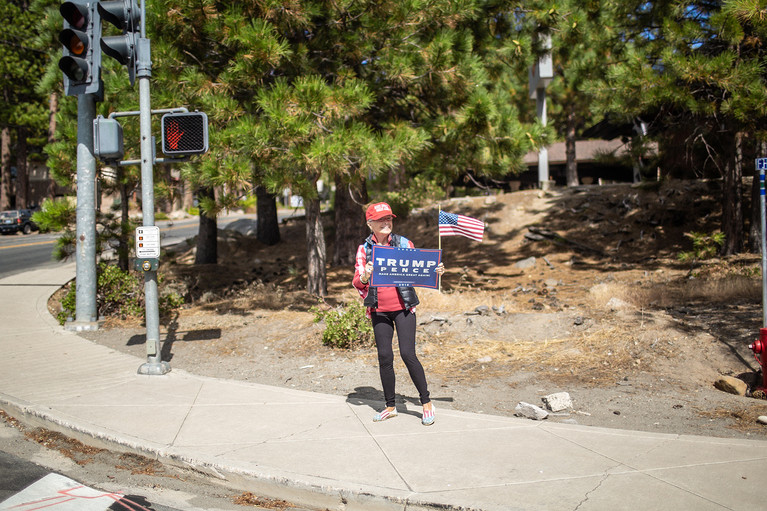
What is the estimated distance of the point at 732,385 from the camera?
657cm

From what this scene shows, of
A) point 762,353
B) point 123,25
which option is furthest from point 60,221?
point 762,353

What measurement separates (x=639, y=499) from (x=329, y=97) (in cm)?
658

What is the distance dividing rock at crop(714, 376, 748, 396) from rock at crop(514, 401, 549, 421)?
2.14m

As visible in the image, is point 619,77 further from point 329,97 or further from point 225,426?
point 225,426

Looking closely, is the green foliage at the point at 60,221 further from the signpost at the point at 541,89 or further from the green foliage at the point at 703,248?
the signpost at the point at 541,89

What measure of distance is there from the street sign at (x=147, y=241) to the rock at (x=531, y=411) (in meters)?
4.30

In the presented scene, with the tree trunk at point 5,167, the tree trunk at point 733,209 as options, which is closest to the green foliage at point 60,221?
the tree trunk at point 733,209

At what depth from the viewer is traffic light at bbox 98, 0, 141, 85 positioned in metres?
7.48

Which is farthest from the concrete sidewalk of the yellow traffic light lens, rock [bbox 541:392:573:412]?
the yellow traffic light lens

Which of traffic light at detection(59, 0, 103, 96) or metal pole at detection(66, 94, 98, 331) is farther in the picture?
metal pole at detection(66, 94, 98, 331)

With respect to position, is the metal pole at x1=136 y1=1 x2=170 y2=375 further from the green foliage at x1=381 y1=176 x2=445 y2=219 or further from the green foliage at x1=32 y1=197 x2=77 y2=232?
the green foliage at x1=381 y1=176 x2=445 y2=219

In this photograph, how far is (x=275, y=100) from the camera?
869 cm

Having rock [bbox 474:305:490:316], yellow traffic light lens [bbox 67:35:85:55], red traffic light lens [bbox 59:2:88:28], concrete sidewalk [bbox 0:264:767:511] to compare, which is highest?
red traffic light lens [bbox 59:2:88:28]

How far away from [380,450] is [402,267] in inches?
58.7
